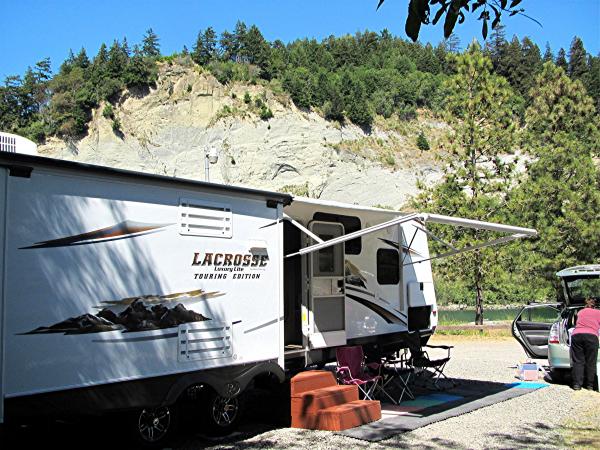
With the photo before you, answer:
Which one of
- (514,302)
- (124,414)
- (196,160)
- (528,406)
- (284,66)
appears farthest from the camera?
(284,66)

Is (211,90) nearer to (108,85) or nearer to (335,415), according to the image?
(108,85)

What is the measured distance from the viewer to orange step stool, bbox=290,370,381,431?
6.81m

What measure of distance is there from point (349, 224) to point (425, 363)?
7.26 ft

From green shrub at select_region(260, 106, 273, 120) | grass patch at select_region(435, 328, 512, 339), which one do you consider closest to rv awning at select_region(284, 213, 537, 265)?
grass patch at select_region(435, 328, 512, 339)

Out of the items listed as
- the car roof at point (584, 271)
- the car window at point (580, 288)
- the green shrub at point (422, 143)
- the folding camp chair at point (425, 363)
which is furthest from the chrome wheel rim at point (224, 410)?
the green shrub at point (422, 143)

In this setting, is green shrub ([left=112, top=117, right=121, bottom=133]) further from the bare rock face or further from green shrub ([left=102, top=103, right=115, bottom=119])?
green shrub ([left=102, top=103, right=115, bottom=119])

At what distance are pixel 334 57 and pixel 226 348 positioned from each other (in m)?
93.0

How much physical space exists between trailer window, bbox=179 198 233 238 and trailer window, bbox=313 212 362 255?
2170 mm

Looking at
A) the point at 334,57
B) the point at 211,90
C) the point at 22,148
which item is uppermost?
the point at 334,57

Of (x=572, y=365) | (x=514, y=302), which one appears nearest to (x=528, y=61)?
(x=514, y=302)

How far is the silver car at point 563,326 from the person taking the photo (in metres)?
9.66

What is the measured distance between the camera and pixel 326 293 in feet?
27.2

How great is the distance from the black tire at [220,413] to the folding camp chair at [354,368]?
1593 mm

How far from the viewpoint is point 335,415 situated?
6.76m
